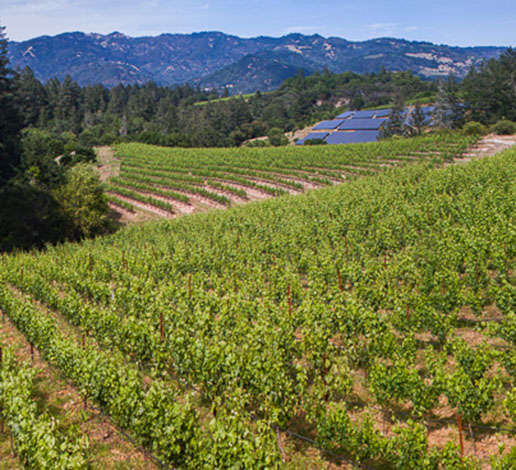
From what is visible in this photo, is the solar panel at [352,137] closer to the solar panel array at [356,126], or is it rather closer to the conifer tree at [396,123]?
the solar panel array at [356,126]

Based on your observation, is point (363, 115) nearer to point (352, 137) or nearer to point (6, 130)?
point (352, 137)

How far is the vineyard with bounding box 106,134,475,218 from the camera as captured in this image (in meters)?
45.1

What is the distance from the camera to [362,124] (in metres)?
89.8

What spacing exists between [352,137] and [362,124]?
1464 centimetres

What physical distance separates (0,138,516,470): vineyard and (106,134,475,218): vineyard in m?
17.1

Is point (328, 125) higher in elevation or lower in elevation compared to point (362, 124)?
higher

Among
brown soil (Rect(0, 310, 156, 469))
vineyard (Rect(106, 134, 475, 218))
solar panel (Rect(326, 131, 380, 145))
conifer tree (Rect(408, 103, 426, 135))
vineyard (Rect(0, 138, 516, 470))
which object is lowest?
brown soil (Rect(0, 310, 156, 469))

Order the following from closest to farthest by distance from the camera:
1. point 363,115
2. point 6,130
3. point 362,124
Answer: point 6,130 → point 362,124 → point 363,115

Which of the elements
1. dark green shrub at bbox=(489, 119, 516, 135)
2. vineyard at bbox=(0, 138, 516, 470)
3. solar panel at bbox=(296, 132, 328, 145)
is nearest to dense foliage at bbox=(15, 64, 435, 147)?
solar panel at bbox=(296, 132, 328, 145)

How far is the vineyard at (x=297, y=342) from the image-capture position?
26.8 ft

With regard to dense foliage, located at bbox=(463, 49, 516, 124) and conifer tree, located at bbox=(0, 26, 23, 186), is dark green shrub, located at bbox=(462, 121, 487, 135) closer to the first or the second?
dense foliage, located at bbox=(463, 49, 516, 124)

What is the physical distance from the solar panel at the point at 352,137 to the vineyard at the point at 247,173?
16028mm

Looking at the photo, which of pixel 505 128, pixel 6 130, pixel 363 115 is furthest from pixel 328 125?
pixel 6 130

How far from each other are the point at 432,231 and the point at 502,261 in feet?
15.9
